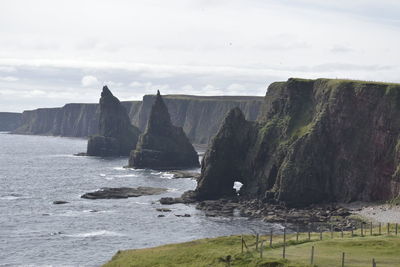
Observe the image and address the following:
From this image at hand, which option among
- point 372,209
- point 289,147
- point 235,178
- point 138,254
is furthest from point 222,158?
point 138,254

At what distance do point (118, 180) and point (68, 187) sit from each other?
19.0 metres

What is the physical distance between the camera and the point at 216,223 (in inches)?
4719

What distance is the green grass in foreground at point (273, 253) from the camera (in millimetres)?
60062

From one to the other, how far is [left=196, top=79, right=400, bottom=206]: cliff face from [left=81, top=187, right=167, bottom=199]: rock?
16466mm

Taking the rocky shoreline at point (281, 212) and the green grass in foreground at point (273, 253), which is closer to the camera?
the green grass in foreground at point (273, 253)

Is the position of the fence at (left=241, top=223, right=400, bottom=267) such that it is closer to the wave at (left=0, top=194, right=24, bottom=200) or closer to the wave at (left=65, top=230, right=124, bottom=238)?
the wave at (left=65, top=230, right=124, bottom=238)

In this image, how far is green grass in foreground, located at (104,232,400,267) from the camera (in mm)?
60062

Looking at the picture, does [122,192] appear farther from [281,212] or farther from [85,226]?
[281,212]

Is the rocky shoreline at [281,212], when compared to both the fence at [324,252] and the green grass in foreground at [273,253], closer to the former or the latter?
the green grass in foreground at [273,253]

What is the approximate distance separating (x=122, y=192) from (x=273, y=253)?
9849 cm

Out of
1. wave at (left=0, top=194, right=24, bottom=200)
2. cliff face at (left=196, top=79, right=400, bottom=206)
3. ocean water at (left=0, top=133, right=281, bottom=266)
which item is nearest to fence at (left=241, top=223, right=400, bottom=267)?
ocean water at (left=0, top=133, right=281, bottom=266)

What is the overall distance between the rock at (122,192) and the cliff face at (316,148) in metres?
16.5

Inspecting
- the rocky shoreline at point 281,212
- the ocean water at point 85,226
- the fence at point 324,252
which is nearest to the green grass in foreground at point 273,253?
the fence at point 324,252

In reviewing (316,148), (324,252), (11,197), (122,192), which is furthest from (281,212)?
(11,197)
